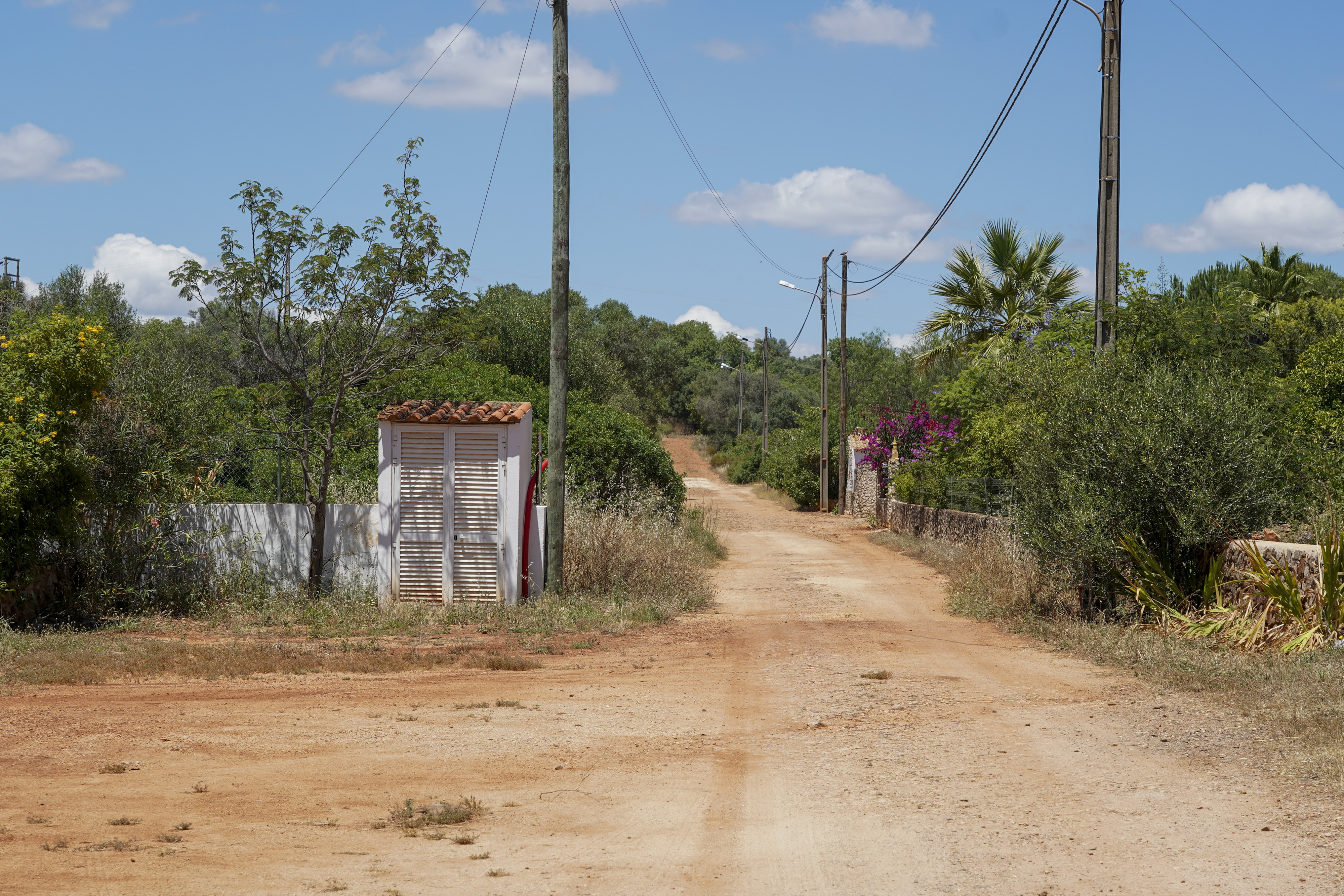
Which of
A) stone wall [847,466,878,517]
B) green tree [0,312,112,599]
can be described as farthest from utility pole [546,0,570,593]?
stone wall [847,466,878,517]

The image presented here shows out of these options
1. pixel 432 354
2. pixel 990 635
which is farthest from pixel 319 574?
pixel 990 635

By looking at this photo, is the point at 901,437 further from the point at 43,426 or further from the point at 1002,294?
the point at 43,426

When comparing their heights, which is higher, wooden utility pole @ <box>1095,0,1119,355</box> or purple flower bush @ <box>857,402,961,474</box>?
wooden utility pole @ <box>1095,0,1119,355</box>

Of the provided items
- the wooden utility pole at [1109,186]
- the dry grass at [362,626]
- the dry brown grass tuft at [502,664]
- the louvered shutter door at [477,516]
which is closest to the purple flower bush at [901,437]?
the wooden utility pole at [1109,186]

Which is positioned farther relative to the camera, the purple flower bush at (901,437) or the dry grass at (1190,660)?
the purple flower bush at (901,437)

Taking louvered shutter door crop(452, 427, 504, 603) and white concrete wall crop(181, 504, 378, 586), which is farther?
white concrete wall crop(181, 504, 378, 586)

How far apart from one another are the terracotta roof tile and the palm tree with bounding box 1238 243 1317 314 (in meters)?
22.1

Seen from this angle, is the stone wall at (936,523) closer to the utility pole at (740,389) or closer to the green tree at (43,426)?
the green tree at (43,426)

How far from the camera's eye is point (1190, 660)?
32.2ft

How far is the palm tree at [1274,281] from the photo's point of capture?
2820 cm

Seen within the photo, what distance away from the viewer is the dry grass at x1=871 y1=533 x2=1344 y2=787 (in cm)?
695

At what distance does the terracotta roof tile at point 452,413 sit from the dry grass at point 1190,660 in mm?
6434

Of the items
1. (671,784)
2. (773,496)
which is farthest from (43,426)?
(773,496)

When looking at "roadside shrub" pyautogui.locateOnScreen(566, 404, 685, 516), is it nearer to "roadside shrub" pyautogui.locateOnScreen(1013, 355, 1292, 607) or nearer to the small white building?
the small white building
